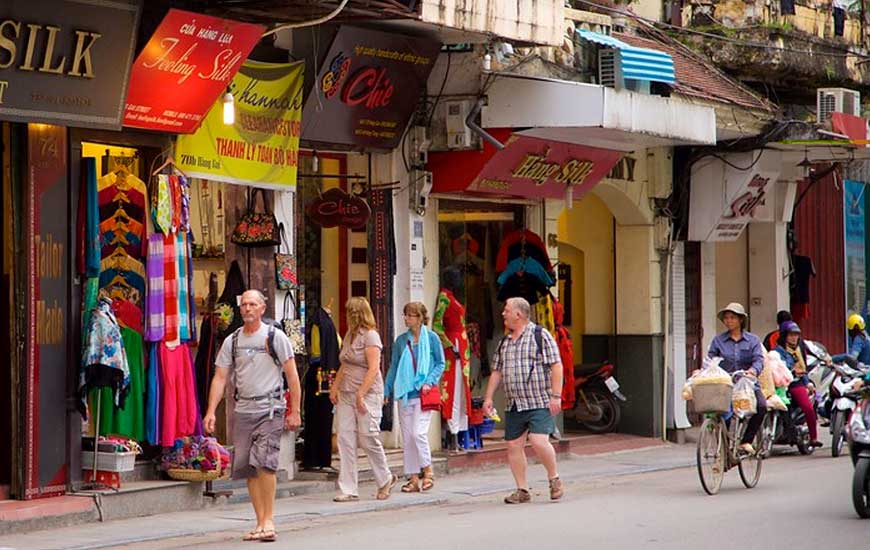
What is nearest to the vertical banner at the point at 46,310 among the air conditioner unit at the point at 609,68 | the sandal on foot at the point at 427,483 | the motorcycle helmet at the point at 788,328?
the sandal on foot at the point at 427,483

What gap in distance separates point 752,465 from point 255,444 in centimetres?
588

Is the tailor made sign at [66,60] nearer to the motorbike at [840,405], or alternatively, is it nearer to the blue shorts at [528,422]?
the blue shorts at [528,422]

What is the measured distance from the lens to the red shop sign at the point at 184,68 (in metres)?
13.8

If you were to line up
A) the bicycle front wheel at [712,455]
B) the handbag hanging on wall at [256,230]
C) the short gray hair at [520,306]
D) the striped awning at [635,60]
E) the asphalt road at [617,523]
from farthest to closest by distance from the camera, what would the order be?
1. the striped awning at [635,60]
2. the handbag hanging on wall at [256,230]
3. the bicycle front wheel at [712,455]
4. the short gray hair at [520,306]
5. the asphalt road at [617,523]

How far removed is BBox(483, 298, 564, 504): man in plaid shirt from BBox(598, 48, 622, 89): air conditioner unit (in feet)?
16.8

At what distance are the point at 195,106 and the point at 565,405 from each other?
7631 millimetres

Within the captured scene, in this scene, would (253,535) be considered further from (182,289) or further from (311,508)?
(182,289)

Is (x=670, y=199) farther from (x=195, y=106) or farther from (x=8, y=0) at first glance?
(x=8, y=0)

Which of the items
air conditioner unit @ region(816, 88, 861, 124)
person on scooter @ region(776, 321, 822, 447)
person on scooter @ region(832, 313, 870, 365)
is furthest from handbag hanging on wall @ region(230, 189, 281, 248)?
air conditioner unit @ region(816, 88, 861, 124)

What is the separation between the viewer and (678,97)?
20.6 m

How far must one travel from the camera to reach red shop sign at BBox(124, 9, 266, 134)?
13.8m

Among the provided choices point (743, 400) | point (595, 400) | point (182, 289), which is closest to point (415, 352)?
point (182, 289)

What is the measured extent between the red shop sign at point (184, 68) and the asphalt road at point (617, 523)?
358cm

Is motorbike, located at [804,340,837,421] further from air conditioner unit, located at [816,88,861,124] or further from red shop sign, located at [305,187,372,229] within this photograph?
red shop sign, located at [305,187,372,229]
